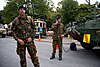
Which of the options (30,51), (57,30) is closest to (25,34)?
(30,51)

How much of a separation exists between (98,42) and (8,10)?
35.2 metres

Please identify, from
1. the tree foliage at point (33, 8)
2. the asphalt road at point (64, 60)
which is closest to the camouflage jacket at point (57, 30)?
the asphalt road at point (64, 60)

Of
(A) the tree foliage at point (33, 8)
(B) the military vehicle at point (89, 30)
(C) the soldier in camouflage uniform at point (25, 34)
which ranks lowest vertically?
(A) the tree foliage at point (33, 8)

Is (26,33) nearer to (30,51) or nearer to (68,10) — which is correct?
(30,51)

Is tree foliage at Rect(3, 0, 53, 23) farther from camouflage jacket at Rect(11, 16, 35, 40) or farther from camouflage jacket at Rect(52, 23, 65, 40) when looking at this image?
camouflage jacket at Rect(11, 16, 35, 40)

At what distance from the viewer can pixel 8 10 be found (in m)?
42.2

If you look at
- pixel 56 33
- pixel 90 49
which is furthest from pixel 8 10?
pixel 56 33

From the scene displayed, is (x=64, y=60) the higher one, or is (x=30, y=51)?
(x=30, y=51)

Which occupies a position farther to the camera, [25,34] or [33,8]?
[33,8]

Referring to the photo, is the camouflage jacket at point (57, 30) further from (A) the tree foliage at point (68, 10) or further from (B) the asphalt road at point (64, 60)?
(A) the tree foliage at point (68, 10)

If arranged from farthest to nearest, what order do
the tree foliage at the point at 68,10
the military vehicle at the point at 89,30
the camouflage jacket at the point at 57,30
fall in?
1. the tree foliage at the point at 68,10
2. the camouflage jacket at the point at 57,30
3. the military vehicle at the point at 89,30

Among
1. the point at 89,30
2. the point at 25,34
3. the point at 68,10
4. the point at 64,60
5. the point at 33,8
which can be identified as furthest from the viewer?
the point at 33,8

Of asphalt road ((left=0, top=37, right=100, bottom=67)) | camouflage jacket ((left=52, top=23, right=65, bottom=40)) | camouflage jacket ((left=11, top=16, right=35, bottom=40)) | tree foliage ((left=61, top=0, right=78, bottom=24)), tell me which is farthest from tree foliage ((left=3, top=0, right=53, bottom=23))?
camouflage jacket ((left=11, top=16, right=35, bottom=40))

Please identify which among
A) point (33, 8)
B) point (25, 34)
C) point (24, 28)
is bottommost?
point (33, 8)
